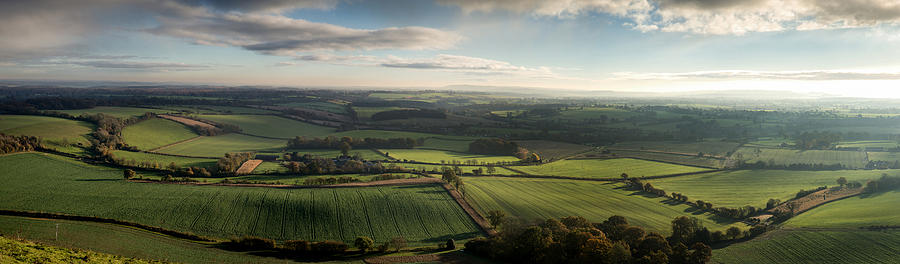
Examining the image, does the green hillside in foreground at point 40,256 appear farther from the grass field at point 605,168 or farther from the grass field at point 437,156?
the grass field at point 605,168

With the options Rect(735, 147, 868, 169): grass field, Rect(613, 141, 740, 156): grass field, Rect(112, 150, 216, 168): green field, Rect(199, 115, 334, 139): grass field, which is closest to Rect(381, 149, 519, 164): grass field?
Rect(199, 115, 334, 139): grass field

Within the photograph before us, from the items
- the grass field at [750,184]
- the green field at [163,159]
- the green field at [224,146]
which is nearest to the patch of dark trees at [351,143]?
the green field at [224,146]

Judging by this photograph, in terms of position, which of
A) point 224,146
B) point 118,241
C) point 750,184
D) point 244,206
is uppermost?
point 750,184

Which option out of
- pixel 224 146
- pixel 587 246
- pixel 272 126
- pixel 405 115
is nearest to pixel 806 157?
pixel 587 246

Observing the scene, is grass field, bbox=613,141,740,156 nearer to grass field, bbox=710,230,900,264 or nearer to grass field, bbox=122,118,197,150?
grass field, bbox=710,230,900,264

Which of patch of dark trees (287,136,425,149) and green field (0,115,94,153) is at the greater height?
green field (0,115,94,153)

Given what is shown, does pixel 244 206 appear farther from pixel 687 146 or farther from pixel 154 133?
pixel 687 146
